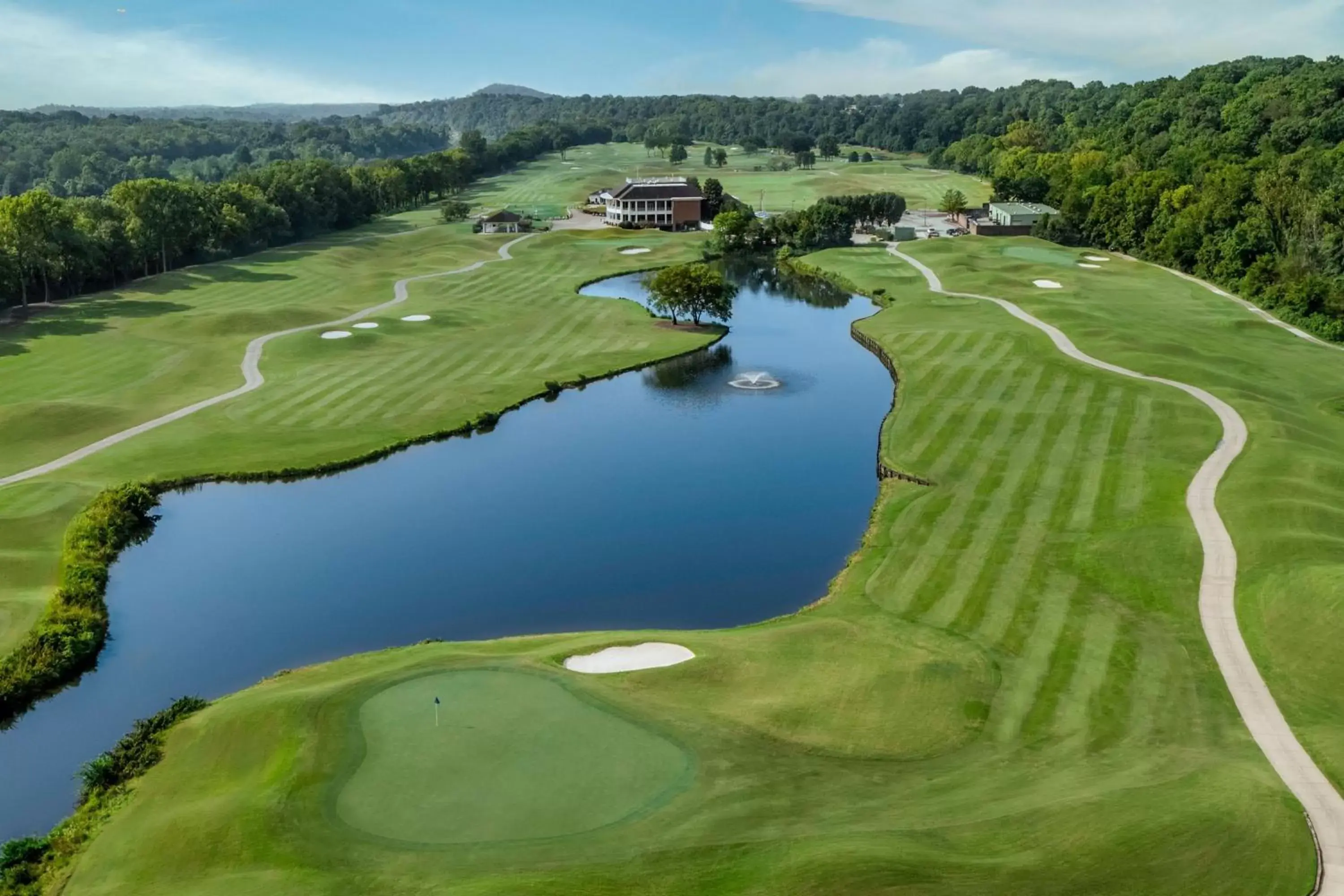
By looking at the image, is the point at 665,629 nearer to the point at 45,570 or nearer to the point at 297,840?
the point at 297,840

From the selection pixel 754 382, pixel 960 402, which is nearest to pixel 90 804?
pixel 960 402

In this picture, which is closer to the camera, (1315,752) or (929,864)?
(929,864)

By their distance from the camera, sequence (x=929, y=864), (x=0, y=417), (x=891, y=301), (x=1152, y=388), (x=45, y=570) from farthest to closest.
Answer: (x=891, y=301)
(x=1152, y=388)
(x=0, y=417)
(x=45, y=570)
(x=929, y=864)

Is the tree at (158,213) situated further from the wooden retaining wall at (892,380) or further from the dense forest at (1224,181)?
the dense forest at (1224,181)

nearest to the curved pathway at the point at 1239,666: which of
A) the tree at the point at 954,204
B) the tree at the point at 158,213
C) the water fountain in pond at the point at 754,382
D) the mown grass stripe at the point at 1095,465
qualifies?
the mown grass stripe at the point at 1095,465

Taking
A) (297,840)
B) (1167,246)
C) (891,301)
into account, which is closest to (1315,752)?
(297,840)

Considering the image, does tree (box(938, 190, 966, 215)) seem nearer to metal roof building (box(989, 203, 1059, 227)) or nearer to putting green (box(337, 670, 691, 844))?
metal roof building (box(989, 203, 1059, 227))
